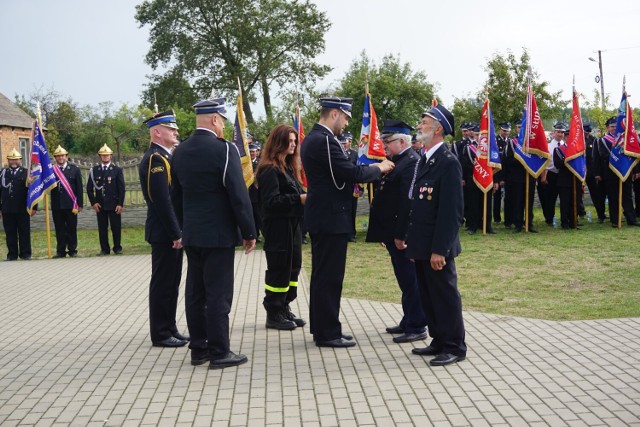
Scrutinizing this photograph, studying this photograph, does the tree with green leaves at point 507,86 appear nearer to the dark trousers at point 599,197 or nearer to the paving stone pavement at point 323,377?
the dark trousers at point 599,197

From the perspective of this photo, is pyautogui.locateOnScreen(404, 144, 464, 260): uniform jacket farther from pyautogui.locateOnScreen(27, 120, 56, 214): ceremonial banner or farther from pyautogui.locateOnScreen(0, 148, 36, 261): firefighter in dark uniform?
pyautogui.locateOnScreen(0, 148, 36, 261): firefighter in dark uniform

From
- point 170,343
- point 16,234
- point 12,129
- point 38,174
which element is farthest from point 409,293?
point 12,129

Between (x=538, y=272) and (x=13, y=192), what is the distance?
Answer: 34.7ft

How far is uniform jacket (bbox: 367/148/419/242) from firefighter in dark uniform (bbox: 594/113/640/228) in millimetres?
10518

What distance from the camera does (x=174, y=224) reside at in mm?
6805

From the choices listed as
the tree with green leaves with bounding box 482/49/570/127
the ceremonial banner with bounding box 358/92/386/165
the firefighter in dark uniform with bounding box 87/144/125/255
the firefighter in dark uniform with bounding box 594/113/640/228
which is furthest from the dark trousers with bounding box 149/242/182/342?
the tree with green leaves with bounding box 482/49/570/127

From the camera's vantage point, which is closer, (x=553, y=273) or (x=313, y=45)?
(x=553, y=273)

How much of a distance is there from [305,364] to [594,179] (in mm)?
12841

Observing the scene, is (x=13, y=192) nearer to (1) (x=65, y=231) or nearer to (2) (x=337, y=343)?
(1) (x=65, y=231)

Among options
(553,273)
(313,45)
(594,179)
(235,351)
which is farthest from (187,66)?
(235,351)

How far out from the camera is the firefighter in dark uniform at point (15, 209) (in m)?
15.2

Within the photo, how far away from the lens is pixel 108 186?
1531 centimetres

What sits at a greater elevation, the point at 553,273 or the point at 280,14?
the point at 280,14

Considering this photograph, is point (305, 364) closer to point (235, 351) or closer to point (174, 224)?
point (235, 351)
